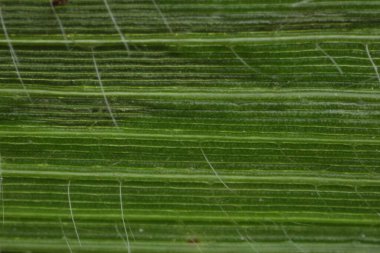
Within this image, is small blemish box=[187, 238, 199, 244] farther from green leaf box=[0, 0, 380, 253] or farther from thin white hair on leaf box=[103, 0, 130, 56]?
thin white hair on leaf box=[103, 0, 130, 56]

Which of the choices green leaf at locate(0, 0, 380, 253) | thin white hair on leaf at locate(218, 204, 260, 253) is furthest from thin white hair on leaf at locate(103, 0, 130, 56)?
thin white hair on leaf at locate(218, 204, 260, 253)

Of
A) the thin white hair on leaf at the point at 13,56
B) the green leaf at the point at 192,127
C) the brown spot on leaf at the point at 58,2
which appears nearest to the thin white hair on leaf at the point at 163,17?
the green leaf at the point at 192,127

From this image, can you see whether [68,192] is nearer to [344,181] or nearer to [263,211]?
[263,211]

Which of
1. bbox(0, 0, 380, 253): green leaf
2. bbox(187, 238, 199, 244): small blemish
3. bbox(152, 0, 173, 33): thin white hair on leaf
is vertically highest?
bbox(152, 0, 173, 33): thin white hair on leaf

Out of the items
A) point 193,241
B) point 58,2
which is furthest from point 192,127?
point 58,2

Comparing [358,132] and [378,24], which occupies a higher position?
[378,24]

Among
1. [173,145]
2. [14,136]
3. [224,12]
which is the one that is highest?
[224,12]

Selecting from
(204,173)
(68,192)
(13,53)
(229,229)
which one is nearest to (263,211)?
(229,229)

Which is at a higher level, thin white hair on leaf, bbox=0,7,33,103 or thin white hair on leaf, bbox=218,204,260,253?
thin white hair on leaf, bbox=0,7,33,103
